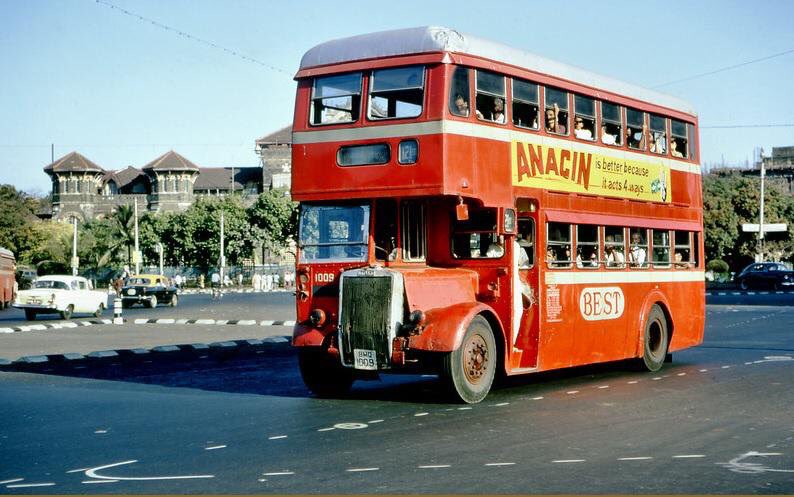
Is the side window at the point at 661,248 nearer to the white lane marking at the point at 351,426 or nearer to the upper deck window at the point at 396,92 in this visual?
the upper deck window at the point at 396,92

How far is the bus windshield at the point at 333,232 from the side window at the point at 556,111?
324 centimetres

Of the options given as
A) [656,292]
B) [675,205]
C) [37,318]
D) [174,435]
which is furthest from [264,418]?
[37,318]

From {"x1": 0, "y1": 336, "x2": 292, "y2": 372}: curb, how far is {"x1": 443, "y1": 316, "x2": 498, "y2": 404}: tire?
8.82 meters

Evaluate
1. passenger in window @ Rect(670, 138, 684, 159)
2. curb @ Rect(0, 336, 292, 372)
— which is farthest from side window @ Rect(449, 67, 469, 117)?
curb @ Rect(0, 336, 292, 372)

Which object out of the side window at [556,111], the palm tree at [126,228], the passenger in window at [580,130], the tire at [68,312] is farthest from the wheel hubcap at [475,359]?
the palm tree at [126,228]

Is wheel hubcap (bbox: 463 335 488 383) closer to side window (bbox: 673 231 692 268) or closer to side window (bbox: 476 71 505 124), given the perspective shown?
side window (bbox: 476 71 505 124)

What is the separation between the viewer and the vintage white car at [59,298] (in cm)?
3969

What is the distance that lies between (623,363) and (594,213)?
3.53 metres

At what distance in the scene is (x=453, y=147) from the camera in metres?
13.0

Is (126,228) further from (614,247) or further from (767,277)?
(614,247)

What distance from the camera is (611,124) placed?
16.5 m

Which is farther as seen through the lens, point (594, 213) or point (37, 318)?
point (37, 318)

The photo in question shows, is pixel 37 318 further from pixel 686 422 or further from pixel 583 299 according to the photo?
pixel 686 422

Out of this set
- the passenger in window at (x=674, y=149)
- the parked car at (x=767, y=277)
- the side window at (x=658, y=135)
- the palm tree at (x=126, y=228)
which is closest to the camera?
the side window at (x=658, y=135)
